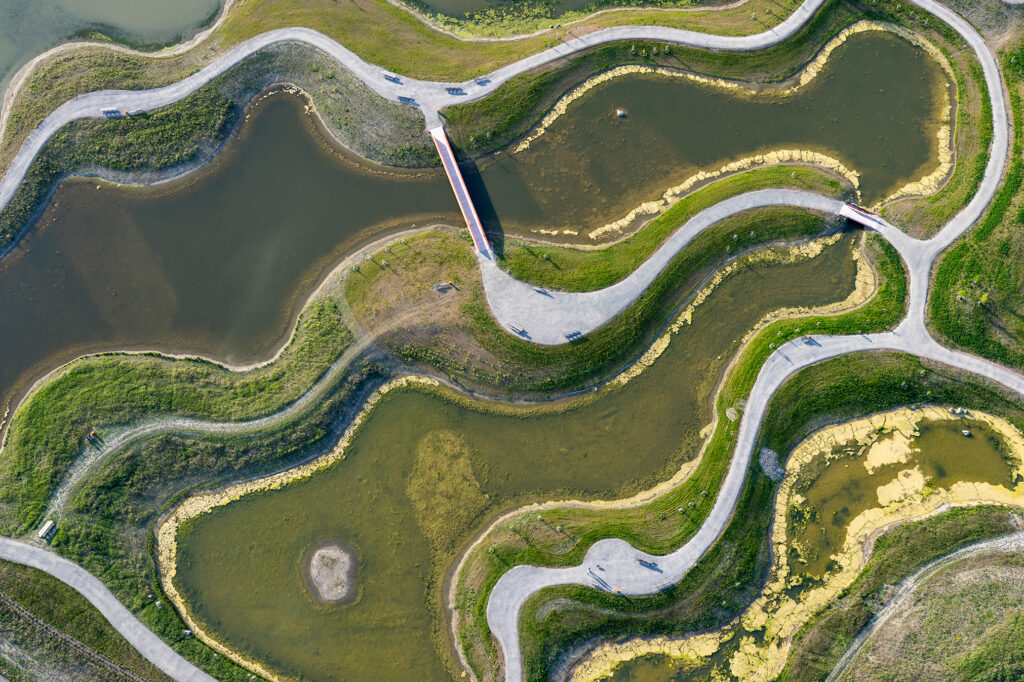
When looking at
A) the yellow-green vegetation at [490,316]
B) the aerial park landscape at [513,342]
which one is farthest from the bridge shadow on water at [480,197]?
the yellow-green vegetation at [490,316]

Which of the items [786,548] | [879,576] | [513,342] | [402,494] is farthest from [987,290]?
[402,494]

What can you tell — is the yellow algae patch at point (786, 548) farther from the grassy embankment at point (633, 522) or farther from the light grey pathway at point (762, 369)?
the grassy embankment at point (633, 522)

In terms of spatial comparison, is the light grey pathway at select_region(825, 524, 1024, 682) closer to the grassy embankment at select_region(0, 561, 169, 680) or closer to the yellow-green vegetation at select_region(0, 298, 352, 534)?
the yellow-green vegetation at select_region(0, 298, 352, 534)

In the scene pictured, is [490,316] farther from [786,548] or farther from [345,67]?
[786,548]

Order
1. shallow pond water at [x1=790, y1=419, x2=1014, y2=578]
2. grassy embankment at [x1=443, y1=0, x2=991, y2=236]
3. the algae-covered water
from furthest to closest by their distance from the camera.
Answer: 1. the algae-covered water
2. grassy embankment at [x1=443, y1=0, x2=991, y2=236]
3. shallow pond water at [x1=790, y1=419, x2=1014, y2=578]

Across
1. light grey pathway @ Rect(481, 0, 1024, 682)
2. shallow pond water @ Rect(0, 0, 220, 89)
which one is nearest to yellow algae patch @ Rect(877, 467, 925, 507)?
light grey pathway @ Rect(481, 0, 1024, 682)

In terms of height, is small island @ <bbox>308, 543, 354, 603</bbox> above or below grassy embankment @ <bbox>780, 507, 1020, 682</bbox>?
above
